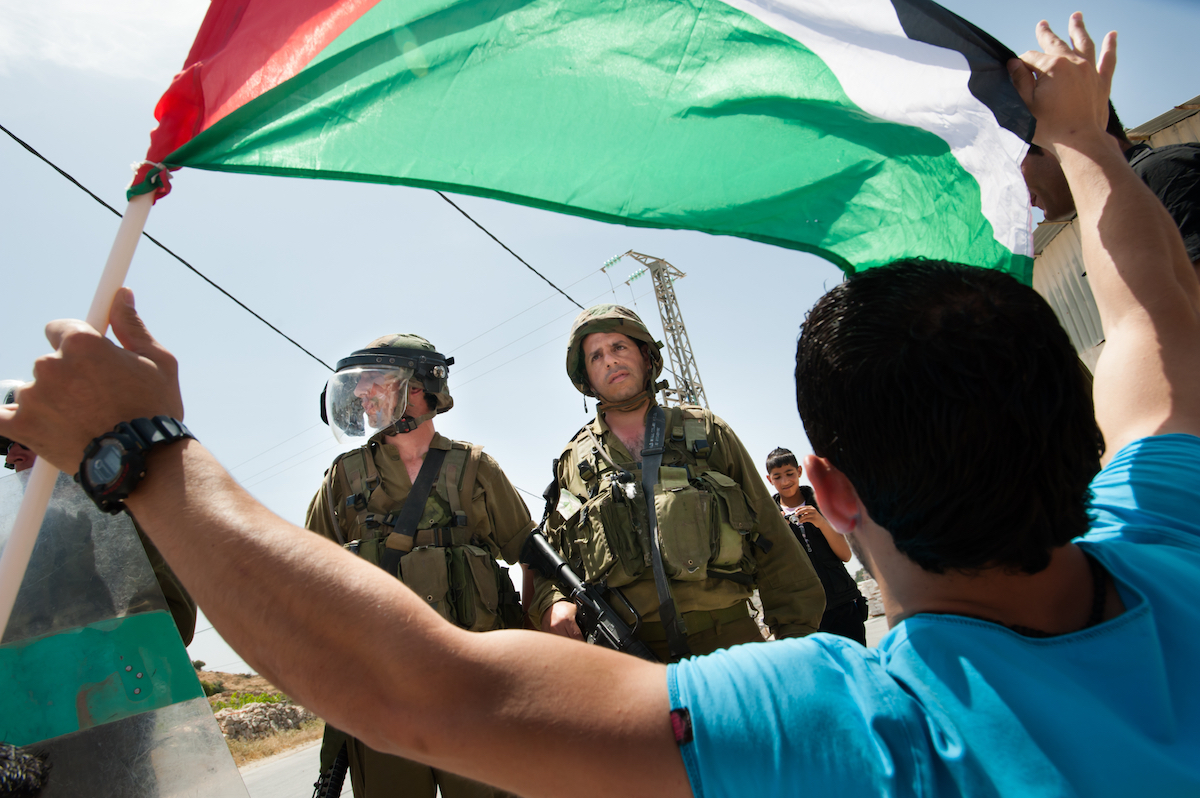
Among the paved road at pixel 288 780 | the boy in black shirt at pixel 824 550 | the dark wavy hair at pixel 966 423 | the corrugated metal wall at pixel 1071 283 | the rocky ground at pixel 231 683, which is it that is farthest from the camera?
the rocky ground at pixel 231 683

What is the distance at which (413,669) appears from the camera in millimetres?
760

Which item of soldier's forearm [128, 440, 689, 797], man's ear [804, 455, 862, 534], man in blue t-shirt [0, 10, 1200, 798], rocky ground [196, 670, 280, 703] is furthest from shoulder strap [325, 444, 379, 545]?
rocky ground [196, 670, 280, 703]

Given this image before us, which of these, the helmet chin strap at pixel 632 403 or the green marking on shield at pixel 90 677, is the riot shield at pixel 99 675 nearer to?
the green marking on shield at pixel 90 677

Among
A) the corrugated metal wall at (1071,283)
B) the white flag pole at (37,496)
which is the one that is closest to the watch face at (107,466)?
the white flag pole at (37,496)

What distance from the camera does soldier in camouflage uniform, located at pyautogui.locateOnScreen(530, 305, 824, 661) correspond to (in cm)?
301

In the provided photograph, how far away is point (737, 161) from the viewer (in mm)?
2066

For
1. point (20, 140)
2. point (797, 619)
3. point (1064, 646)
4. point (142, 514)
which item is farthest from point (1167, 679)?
point (20, 140)

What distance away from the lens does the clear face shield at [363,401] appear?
11.1 feet

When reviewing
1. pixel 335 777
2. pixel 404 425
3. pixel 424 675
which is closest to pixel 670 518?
pixel 404 425

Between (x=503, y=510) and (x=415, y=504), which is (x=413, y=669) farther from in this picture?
(x=503, y=510)

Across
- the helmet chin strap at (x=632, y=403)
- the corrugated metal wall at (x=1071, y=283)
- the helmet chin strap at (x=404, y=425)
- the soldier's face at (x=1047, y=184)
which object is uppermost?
the corrugated metal wall at (x=1071, y=283)

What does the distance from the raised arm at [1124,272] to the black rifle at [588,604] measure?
197 cm

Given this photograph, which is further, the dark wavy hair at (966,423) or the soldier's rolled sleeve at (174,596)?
the soldier's rolled sleeve at (174,596)

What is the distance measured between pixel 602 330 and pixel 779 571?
4.80 ft
